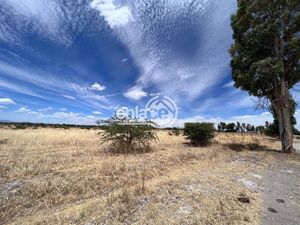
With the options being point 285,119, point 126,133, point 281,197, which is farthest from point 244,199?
point 285,119

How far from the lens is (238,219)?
3.14 meters

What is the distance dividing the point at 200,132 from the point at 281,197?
9.68 metres

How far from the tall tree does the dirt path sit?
598 centimetres

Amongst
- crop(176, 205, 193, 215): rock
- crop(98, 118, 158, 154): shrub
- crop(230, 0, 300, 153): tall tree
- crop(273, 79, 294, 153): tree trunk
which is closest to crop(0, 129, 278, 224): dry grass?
crop(176, 205, 193, 215): rock

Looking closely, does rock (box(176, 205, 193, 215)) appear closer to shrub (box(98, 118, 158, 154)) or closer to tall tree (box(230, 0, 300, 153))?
shrub (box(98, 118, 158, 154))

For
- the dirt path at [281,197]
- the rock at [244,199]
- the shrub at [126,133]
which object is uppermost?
the shrub at [126,133]

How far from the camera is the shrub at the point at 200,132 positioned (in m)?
14.0

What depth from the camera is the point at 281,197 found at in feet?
14.2

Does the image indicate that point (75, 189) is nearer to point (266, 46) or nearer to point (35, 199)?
point (35, 199)

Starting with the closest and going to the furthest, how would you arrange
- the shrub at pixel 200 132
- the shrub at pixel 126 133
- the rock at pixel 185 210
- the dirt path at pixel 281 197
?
the dirt path at pixel 281 197 < the rock at pixel 185 210 < the shrub at pixel 126 133 < the shrub at pixel 200 132

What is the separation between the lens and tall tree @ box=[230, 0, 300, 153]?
35.2ft

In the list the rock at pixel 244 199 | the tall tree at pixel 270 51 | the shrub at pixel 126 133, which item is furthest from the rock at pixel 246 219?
the tall tree at pixel 270 51

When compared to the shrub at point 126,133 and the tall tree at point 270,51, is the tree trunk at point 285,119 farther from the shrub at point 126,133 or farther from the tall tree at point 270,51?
the shrub at point 126,133

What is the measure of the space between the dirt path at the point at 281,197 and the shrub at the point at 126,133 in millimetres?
6197
